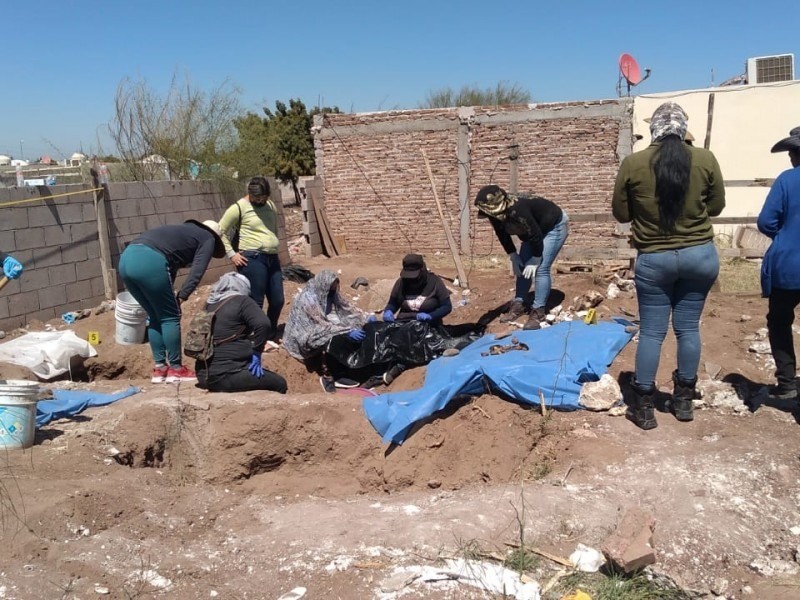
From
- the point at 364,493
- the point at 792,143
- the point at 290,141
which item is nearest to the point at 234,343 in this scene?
the point at 364,493

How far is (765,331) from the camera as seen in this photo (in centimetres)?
539

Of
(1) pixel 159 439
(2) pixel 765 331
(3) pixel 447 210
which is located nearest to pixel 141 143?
(3) pixel 447 210

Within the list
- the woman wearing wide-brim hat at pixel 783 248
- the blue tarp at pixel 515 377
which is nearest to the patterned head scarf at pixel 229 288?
the blue tarp at pixel 515 377

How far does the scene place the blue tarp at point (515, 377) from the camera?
174 inches

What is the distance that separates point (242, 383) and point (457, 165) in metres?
8.01

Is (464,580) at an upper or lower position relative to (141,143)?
lower

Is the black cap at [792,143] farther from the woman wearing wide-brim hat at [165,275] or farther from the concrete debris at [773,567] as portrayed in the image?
the woman wearing wide-brim hat at [165,275]

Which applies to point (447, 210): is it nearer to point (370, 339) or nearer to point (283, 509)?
A: point (370, 339)

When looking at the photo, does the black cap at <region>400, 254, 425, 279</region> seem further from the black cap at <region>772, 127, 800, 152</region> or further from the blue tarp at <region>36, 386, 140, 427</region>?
the black cap at <region>772, 127, 800, 152</region>

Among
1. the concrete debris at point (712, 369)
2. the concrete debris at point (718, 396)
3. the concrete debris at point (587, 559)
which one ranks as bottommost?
the concrete debris at point (587, 559)

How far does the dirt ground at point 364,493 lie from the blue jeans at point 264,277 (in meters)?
1.41

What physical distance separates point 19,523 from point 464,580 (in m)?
1.93

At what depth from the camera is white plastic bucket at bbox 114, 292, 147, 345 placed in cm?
648

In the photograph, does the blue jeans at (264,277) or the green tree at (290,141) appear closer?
the blue jeans at (264,277)
